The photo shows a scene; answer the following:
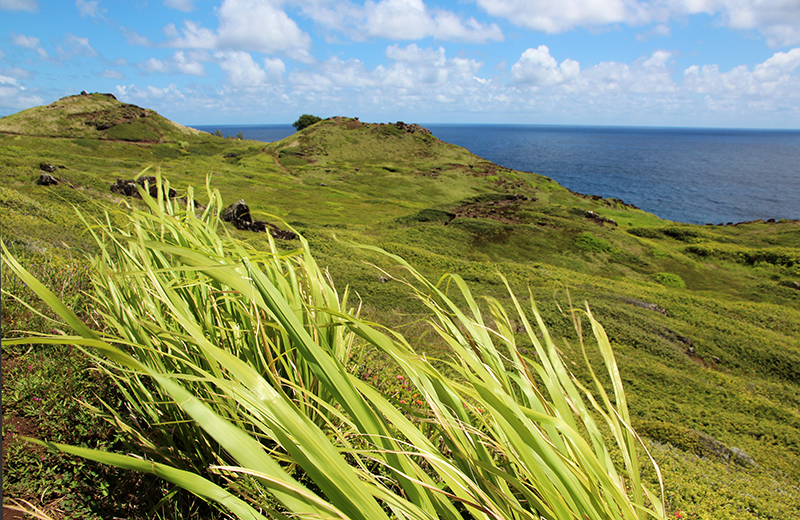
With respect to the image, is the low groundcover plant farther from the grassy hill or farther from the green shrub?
the green shrub

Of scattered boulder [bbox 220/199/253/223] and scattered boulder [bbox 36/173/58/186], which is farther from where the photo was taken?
scattered boulder [bbox 220/199/253/223]

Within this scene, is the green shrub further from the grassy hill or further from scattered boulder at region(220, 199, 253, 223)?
scattered boulder at region(220, 199, 253, 223)

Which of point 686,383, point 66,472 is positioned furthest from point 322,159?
point 66,472

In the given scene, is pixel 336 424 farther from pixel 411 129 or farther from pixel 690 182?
pixel 690 182

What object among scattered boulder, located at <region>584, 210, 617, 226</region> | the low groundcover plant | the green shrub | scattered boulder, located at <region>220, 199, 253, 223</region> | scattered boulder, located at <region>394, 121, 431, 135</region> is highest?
scattered boulder, located at <region>394, 121, 431, 135</region>

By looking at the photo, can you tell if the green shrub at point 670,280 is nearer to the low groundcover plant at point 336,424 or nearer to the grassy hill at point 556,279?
the grassy hill at point 556,279

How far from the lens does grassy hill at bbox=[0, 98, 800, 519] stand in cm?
348

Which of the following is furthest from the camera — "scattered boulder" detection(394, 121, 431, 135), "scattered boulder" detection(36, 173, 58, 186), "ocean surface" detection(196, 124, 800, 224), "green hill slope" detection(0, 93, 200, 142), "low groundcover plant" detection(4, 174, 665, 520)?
"scattered boulder" detection(394, 121, 431, 135)

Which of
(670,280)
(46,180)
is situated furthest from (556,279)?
(46,180)

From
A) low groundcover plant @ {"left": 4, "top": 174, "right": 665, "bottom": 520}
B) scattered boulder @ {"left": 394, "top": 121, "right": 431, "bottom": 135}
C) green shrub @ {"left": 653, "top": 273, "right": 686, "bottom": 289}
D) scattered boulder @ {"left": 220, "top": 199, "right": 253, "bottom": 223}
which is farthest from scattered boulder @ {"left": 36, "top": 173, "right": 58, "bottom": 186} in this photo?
scattered boulder @ {"left": 394, "top": 121, "right": 431, "bottom": 135}

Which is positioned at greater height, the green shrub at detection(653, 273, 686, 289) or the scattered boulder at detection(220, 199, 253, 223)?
the scattered boulder at detection(220, 199, 253, 223)

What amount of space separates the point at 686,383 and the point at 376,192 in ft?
132

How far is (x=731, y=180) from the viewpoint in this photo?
94625 millimetres

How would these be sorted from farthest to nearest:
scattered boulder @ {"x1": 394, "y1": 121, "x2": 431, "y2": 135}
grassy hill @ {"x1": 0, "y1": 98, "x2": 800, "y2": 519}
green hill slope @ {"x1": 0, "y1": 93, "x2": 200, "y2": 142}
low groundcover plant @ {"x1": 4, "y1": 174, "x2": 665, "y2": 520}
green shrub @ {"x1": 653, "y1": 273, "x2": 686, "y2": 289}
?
scattered boulder @ {"x1": 394, "y1": 121, "x2": 431, "y2": 135} → green hill slope @ {"x1": 0, "y1": 93, "x2": 200, "y2": 142} → green shrub @ {"x1": 653, "y1": 273, "x2": 686, "y2": 289} → grassy hill @ {"x1": 0, "y1": 98, "x2": 800, "y2": 519} → low groundcover plant @ {"x1": 4, "y1": 174, "x2": 665, "y2": 520}
